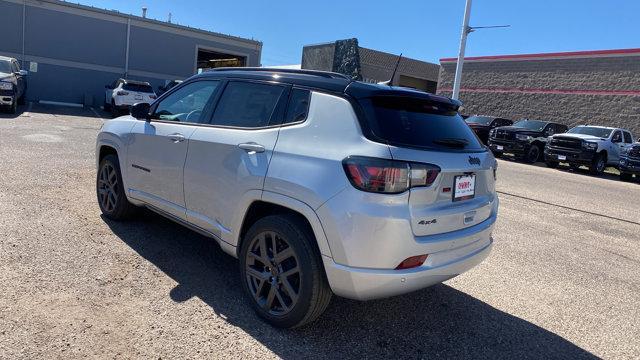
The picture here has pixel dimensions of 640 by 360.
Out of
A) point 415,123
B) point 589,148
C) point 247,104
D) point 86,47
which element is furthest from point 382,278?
point 86,47

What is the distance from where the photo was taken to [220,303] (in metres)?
3.72

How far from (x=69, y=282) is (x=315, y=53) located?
36.2 m

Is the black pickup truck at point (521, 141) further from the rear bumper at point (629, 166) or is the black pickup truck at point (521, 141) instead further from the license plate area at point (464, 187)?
the license plate area at point (464, 187)

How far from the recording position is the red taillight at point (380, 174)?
2.96 m

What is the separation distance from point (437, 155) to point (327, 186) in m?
0.77

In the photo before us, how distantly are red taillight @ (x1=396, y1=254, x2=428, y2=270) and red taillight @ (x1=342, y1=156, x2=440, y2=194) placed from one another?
0.44 meters

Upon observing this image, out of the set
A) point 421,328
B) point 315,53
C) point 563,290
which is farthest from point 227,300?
point 315,53

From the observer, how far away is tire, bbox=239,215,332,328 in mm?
3184

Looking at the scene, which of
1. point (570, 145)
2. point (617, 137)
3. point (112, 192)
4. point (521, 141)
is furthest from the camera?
point (521, 141)

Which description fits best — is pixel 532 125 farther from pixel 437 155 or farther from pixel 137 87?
pixel 437 155

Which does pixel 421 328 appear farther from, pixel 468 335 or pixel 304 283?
pixel 304 283

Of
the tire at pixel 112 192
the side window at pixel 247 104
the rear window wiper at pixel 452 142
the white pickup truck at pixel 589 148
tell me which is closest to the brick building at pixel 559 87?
the white pickup truck at pixel 589 148

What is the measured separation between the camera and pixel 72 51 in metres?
25.0

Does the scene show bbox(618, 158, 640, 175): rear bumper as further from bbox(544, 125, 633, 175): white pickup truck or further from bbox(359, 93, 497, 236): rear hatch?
bbox(359, 93, 497, 236): rear hatch
